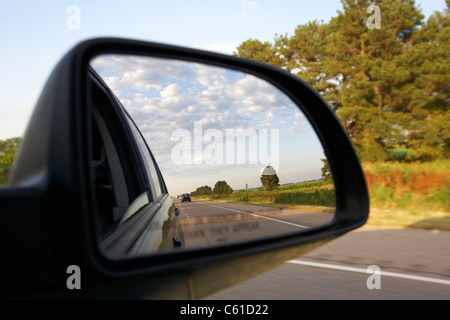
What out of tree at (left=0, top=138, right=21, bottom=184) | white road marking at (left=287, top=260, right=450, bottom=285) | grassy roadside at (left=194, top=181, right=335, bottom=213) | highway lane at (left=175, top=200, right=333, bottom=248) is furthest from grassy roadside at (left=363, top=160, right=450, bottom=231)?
tree at (left=0, top=138, right=21, bottom=184)

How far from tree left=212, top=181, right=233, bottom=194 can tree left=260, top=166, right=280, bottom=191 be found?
0.51 feet

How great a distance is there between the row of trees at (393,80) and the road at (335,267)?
16.2 meters

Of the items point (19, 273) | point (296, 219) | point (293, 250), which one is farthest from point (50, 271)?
point (296, 219)

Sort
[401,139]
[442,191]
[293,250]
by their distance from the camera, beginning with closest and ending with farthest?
1. [293,250]
2. [442,191]
3. [401,139]

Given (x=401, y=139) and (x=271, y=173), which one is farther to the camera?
(x=401, y=139)

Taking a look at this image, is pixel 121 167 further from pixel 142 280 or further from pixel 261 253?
pixel 142 280

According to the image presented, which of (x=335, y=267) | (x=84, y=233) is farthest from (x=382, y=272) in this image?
(x=84, y=233)

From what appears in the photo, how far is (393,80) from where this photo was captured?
2320 cm

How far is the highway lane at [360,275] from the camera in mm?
4535

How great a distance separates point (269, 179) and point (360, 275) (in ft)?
14.2

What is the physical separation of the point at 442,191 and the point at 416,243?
7.54 meters

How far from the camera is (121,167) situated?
7.27 feet

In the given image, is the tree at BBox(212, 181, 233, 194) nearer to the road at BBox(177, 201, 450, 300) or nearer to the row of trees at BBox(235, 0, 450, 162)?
the road at BBox(177, 201, 450, 300)

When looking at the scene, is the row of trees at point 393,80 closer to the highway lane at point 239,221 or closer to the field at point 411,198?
the field at point 411,198
